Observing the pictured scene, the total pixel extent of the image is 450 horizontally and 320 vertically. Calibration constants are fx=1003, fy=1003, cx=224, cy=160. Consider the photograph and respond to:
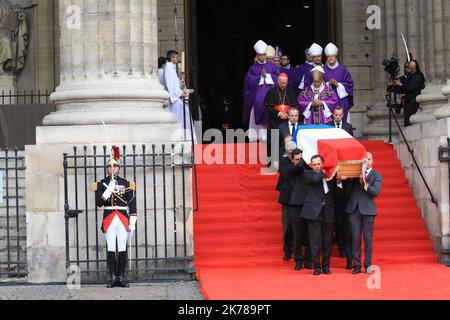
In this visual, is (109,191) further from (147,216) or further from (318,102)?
(318,102)

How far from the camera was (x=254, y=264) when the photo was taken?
14.1 meters

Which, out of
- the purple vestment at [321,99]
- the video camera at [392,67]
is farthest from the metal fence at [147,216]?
the video camera at [392,67]

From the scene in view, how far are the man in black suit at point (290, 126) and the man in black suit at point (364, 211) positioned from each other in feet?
6.65

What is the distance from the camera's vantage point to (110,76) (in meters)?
14.2

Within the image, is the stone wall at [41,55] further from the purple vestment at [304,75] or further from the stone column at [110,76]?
the stone column at [110,76]

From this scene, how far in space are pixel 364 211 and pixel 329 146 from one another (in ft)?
3.31

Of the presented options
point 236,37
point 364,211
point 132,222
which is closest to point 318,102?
point 364,211

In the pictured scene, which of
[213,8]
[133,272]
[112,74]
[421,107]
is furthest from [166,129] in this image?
[213,8]

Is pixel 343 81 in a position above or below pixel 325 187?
above

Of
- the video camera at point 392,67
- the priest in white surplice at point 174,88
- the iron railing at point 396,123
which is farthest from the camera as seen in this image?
the video camera at point 392,67

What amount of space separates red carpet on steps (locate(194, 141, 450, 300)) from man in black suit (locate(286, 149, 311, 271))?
0.28 metres

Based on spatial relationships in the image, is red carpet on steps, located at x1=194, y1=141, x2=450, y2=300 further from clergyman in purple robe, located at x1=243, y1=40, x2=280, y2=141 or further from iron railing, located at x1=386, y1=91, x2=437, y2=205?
clergyman in purple robe, located at x1=243, y1=40, x2=280, y2=141

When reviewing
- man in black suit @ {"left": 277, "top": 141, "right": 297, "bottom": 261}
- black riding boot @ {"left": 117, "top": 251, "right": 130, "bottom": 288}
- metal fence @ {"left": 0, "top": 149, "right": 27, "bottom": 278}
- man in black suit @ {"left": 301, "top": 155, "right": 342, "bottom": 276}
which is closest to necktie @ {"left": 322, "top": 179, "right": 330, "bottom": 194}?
man in black suit @ {"left": 301, "top": 155, "right": 342, "bottom": 276}

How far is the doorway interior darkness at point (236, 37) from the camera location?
28244 mm
